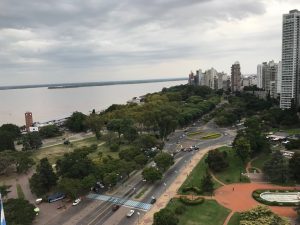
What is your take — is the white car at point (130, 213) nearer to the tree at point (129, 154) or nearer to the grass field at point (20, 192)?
the tree at point (129, 154)

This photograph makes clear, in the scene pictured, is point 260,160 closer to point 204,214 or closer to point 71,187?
point 204,214

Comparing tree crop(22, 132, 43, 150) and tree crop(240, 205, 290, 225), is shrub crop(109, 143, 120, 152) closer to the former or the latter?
tree crop(22, 132, 43, 150)

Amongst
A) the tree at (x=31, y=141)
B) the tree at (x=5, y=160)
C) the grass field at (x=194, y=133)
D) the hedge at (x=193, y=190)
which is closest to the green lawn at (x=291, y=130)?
the grass field at (x=194, y=133)

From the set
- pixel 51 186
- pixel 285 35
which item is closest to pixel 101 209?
pixel 51 186

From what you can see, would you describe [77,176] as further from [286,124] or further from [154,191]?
[286,124]

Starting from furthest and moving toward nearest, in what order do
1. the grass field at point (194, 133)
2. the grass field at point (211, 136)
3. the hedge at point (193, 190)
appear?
the grass field at point (194, 133), the grass field at point (211, 136), the hedge at point (193, 190)

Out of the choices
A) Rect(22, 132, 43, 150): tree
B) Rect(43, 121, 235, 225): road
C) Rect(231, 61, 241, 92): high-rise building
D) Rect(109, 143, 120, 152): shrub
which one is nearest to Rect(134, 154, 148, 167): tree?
Rect(43, 121, 235, 225): road

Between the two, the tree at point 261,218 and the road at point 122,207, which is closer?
the tree at point 261,218
